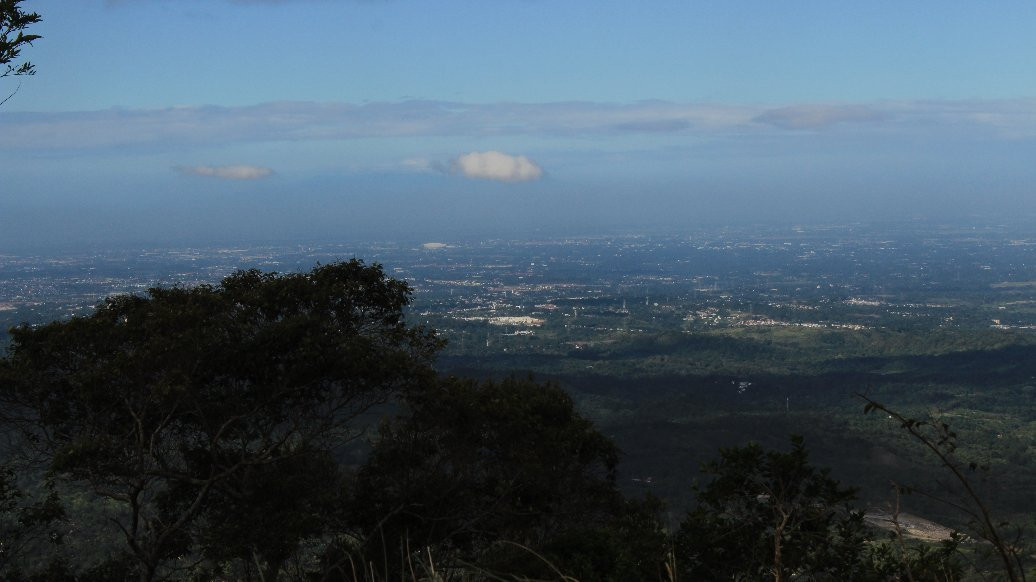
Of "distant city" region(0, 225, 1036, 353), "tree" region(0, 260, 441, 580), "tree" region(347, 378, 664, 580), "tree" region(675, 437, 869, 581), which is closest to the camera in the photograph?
"tree" region(675, 437, 869, 581)

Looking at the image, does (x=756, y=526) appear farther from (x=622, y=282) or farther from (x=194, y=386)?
(x=622, y=282)

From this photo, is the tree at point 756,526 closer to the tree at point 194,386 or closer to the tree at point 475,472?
the tree at point 475,472

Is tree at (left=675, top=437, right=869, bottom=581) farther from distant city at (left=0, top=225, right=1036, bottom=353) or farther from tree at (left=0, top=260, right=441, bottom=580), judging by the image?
distant city at (left=0, top=225, right=1036, bottom=353)

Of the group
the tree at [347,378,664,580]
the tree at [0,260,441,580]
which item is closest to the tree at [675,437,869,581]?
the tree at [347,378,664,580]

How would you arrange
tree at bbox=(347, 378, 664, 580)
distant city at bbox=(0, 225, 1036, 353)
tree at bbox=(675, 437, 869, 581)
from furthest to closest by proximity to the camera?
1. distant city at bbox=(0, 225, 1036, 353)
2. tree at bbox=(347, 378, 664, 580)
3. tree at bbox=(675, 437, 869, 581)

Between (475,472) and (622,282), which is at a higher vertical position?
(475,472)

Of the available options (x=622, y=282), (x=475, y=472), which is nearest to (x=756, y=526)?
(x=475, y=472)
